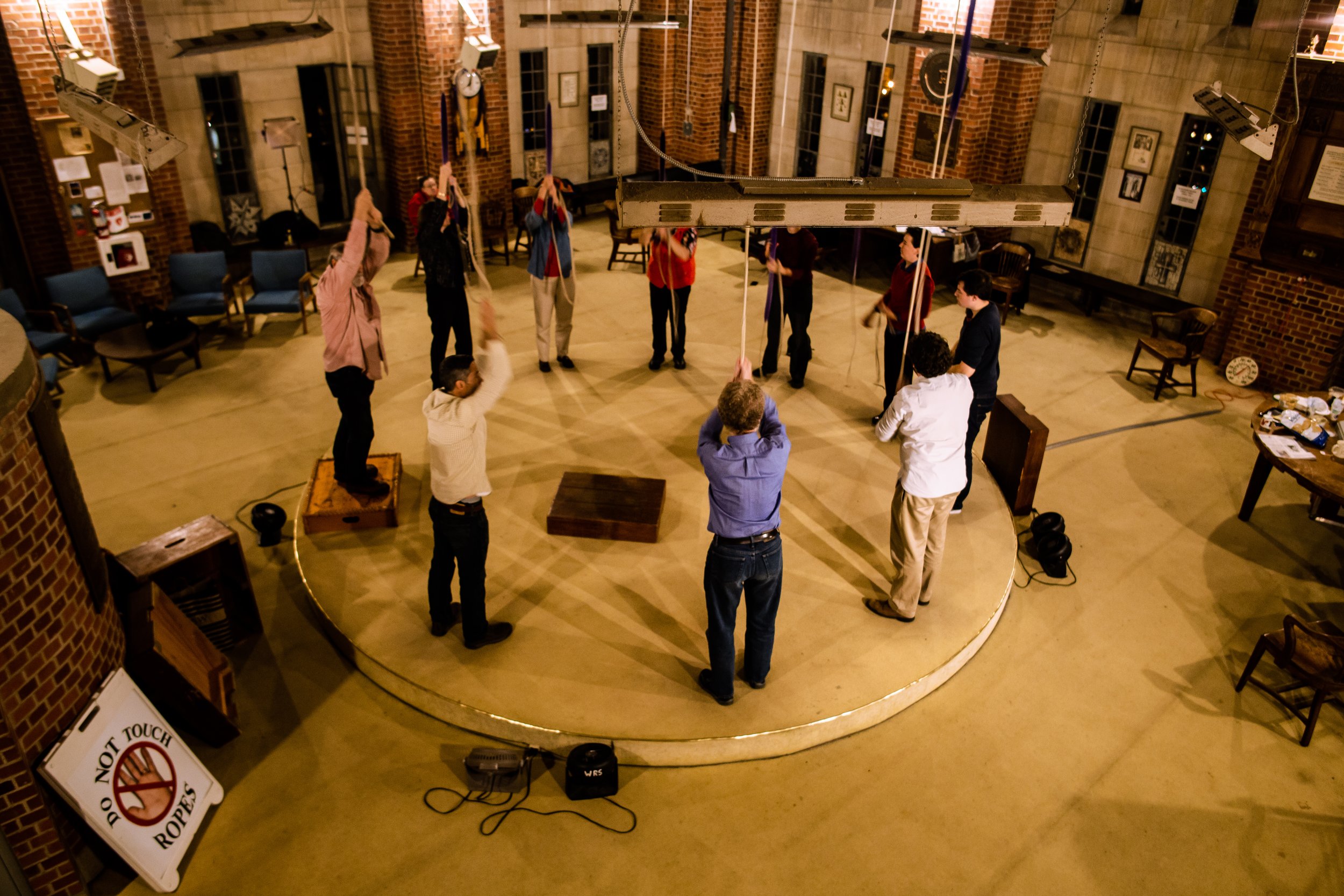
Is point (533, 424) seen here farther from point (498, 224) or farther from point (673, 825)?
point (498, 224)

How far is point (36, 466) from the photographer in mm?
3818

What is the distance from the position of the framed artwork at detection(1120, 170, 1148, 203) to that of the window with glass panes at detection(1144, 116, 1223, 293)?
0.82ft

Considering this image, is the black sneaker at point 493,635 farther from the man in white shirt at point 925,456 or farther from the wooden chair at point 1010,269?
the wooden chair at point 1010,269

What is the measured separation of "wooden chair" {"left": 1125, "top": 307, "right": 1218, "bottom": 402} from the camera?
8367 millimetres

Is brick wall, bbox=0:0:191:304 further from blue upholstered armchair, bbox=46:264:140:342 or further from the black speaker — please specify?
the black speaker

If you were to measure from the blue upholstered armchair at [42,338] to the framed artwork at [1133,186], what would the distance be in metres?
10.7

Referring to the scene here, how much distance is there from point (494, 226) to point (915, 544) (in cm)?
830

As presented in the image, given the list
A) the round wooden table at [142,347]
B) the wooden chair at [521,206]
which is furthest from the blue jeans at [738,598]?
the wooden chair at [521,206]

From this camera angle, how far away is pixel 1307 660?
4.79 m

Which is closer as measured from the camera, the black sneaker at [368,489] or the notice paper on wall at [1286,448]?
the black sneaker at [368,489]

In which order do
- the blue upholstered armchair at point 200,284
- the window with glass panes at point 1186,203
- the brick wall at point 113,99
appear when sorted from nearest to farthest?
1. the brick wall at point 113,99
2. the blue upholstered armchair at point 200,284
3. the window with glass panes at point 1186,203

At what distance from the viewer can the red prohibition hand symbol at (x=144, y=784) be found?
393 cm

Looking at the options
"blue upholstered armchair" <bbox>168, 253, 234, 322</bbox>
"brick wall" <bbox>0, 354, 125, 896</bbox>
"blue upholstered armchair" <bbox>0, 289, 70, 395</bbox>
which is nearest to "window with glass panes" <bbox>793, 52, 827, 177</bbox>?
"blue upholstered armchair" <bbox>168, 253, 234, 322</bbox>

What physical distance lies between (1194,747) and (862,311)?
6.18 meters
